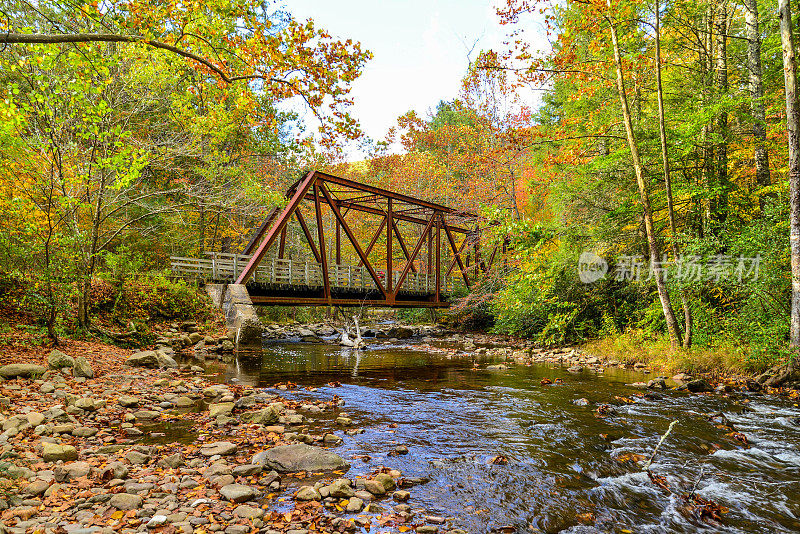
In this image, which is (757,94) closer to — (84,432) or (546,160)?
(546,160)

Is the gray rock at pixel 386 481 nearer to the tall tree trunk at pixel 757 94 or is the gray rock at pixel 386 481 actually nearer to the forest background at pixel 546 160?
the forest background at pixel 546 160

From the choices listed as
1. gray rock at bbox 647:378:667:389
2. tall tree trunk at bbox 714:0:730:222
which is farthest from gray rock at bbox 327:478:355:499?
tall tree trunk at bbox 714:0:730:222

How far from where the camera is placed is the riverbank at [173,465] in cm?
270

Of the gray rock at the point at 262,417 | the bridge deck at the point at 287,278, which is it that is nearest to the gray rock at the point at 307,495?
the gray rock at the point at 262,417

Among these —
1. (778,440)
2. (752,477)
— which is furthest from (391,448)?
(778,440)

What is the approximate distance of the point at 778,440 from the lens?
477cm

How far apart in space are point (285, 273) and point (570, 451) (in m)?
13.8

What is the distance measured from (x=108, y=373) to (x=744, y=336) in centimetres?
1189

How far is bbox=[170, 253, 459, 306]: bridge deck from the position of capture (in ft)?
45.1

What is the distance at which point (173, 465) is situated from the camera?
3516 millimetres

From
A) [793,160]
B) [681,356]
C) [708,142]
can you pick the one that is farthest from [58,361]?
[708,142]

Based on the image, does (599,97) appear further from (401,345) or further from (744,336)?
(401,345)

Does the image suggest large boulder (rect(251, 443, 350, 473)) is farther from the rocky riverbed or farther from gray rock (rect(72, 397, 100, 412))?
gray rock (rect(72, 397, 100, 412))

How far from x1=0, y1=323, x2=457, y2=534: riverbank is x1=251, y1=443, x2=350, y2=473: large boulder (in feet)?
0.04
